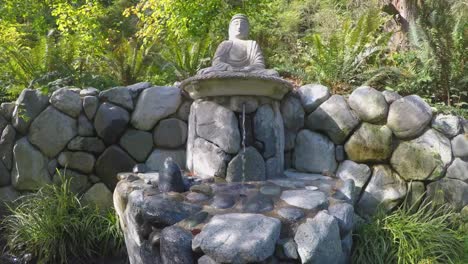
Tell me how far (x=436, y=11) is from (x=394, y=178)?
274cm

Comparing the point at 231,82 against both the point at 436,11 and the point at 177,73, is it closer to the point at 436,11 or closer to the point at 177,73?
the point at 177,73

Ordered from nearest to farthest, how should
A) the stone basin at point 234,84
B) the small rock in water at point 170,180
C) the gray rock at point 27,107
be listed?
1. the small rock in water at point 170,180
2. the stone basin at point 234,84
3. the gray rock at point 27,107

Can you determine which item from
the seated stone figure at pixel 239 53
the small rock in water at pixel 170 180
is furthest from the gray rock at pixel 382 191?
the small rock in water at pixel 170 180

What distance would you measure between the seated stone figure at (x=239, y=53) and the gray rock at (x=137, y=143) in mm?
1097

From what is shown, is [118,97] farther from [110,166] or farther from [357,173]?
[357,173]

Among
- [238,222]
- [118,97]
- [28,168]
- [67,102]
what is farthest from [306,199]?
[28,168]

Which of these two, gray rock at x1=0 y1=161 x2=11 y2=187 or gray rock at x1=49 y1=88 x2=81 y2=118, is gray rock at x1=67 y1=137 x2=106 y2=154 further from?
gray rock at x1=0 y1=161 x2=11 y2=187

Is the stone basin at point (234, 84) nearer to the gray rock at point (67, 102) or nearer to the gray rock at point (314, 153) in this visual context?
the gray rock at point (314, 153)

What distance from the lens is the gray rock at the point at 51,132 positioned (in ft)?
14.5

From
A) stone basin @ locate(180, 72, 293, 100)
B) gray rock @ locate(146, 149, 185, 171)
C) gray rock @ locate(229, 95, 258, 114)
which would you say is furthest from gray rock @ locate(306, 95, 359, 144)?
gray rock @ locate(146, 149, 185, 171)

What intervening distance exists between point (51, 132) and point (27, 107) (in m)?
0.35

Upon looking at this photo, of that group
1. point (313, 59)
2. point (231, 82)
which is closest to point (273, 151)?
point (231, 82)

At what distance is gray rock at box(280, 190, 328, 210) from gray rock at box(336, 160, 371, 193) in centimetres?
125

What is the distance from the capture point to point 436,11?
577 centimetres
